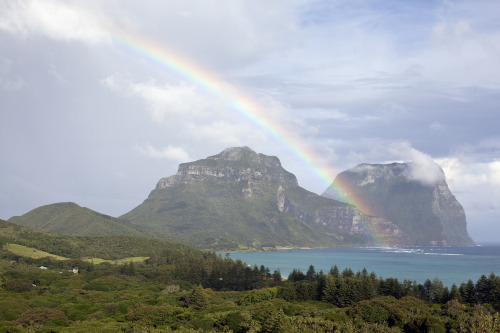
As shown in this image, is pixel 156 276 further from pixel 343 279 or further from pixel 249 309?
pixel 249 309

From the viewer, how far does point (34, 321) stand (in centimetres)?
7675

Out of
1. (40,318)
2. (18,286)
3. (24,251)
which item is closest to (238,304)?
(40,318)

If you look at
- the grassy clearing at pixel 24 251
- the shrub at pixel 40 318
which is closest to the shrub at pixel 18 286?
the shrub at pixel 40 318

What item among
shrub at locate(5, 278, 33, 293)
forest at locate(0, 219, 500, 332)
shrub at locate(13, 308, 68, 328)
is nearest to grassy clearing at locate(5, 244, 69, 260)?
forest at locate(0, 219, 500, 332)

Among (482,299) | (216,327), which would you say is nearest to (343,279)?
(482,299)

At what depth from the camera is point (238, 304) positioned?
4176 inches

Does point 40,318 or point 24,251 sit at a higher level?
point 24,251

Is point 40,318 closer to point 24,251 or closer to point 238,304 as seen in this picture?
point 238,304

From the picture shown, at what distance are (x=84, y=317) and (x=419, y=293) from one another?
251 feet

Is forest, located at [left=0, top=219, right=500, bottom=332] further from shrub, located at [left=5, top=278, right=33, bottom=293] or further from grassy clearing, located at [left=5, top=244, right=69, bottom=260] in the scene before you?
grassy clearing, located at [left=5, top=244, right=69, bottom=260]

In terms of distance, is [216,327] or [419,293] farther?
[419,293]

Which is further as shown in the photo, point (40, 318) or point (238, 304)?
point (238, 304)

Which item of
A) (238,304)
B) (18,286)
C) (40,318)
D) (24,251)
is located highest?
(24,251)

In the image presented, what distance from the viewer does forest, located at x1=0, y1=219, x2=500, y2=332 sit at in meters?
70.8
